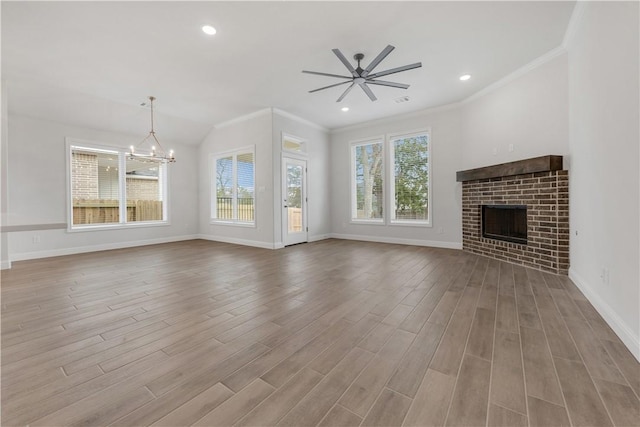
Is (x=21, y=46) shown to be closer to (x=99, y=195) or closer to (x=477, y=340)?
(x=99, y=195)

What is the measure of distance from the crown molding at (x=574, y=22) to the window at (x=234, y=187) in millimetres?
5508

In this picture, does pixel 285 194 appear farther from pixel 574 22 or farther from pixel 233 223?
pixel 574 22

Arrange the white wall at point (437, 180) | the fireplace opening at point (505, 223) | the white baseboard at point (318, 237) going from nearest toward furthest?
the fireplace opening at point (505, 223) < the white wall at point (437, 180) < the white baseboard at point (318, 237)

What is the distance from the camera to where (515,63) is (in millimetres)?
3951

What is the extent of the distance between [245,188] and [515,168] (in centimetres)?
545

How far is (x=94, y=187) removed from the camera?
6.01 m

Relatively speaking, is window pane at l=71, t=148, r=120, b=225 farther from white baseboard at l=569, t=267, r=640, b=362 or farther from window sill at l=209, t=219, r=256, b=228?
white baseboard at l=569, t=267, r=640, b=362

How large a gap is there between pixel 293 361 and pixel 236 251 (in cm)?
425

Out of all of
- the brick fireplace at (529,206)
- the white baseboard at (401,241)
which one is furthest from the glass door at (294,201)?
the brick fireplace at (529,206)

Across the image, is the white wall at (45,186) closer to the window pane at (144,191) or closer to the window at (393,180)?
the window pane at (144,191)

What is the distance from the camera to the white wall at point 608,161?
183cm

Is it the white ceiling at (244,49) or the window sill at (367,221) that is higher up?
the white ceiling at (244,49)

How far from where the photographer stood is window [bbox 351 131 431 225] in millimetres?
6012

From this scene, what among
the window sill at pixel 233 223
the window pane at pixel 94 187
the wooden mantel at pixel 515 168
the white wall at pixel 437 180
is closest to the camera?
the wooden mantel at pixel 515 168
